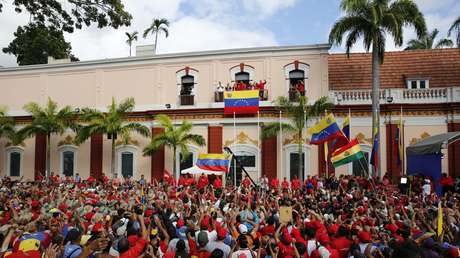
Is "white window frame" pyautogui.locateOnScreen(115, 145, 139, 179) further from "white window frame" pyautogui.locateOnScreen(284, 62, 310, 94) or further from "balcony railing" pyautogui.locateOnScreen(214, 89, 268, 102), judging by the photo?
"white window frame" pyautogui.locateOnScreen(284, 62, 310, 94)

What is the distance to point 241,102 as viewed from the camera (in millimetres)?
22719

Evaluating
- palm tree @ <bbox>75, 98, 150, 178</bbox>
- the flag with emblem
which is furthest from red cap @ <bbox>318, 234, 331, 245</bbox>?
palm tree @ <bbox>75, 98, 150, 178</bbox>

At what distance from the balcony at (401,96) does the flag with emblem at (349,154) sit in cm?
871

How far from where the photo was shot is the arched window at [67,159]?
26.6 m

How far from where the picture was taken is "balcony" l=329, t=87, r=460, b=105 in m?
21.2

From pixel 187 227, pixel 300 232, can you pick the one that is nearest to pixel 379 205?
pixel 300 232

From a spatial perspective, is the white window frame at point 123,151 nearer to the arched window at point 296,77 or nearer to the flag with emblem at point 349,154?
the arched window at point 296,77

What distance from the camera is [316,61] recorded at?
2339cm

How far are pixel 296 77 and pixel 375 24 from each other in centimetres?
567

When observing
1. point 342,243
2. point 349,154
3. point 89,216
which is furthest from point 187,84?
point 342,243

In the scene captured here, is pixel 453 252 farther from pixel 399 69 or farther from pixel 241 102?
pixel 399 69

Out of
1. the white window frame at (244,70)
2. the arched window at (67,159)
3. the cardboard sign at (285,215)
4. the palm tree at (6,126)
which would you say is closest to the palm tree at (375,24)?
the white window frame at (244,70)

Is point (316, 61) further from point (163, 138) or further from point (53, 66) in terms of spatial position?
point (53, 66)

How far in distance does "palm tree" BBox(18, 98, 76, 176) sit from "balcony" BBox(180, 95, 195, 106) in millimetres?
6882
